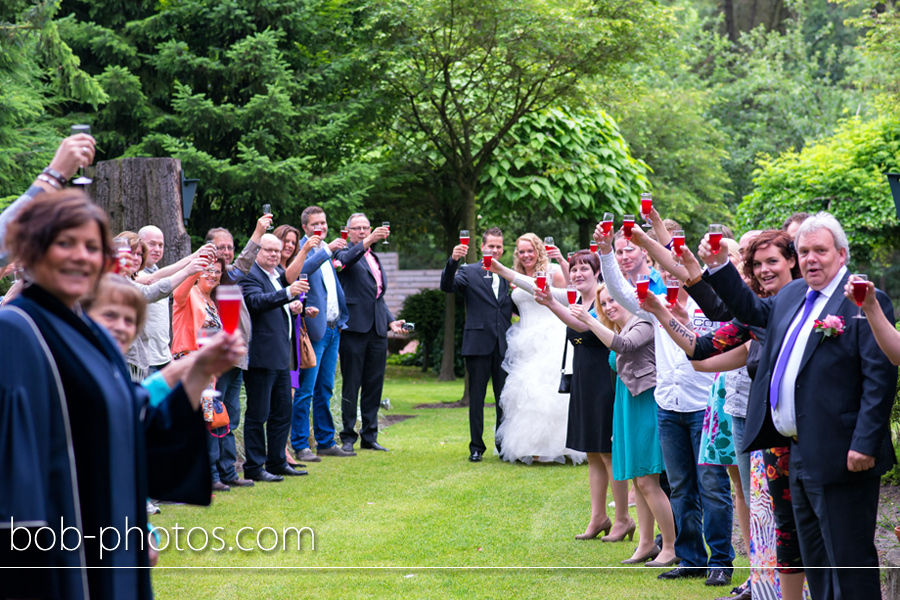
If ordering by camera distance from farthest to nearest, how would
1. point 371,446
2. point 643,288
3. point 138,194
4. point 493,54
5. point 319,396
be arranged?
point 493,54 < point 371,446 < point 319,396 < point 138,194 < point 643,288

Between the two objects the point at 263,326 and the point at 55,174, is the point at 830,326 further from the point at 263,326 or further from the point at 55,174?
the point at 263,326

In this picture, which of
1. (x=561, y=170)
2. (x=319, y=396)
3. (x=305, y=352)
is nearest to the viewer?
(x=305, y=352)

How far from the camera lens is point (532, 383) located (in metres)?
8.89

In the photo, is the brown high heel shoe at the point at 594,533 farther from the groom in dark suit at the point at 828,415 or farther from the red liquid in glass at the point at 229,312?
the red liquid in glass at the point at 229,312

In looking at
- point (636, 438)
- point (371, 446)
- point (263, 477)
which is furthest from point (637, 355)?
point (371, 446)

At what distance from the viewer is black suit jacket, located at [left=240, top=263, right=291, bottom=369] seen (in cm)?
755

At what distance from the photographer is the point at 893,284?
29.6 m

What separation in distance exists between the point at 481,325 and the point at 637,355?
148 inches

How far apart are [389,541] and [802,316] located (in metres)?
3.24

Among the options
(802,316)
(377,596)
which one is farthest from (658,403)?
(377,596)

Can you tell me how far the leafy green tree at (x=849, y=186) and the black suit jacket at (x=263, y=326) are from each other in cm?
1004

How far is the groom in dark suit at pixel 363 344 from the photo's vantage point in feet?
30.7

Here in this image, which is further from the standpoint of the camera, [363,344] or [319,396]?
[363,344]

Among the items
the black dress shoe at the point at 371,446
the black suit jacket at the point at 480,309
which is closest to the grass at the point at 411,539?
the black dress shoe at the point at 371,446
